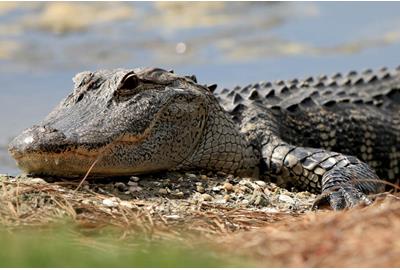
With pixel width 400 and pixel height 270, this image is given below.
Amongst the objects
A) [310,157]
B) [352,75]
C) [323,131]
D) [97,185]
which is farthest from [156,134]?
[352,75]

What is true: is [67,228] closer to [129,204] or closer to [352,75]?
[129,204]

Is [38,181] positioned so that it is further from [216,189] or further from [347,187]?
[347,187]

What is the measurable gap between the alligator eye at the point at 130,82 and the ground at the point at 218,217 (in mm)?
599

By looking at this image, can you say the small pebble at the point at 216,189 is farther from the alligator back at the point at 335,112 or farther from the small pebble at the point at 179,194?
the alligator back at the point at 335,112

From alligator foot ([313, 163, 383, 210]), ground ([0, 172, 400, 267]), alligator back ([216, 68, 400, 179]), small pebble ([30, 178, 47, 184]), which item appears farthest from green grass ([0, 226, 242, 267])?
alligator back ([216, 68, 400, 179])

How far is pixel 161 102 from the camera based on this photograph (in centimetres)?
519

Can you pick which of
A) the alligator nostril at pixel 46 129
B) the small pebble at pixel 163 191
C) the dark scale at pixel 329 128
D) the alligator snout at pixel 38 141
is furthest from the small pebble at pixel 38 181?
the dark scale at pixel 329 128

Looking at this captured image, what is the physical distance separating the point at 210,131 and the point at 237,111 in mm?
→ 794

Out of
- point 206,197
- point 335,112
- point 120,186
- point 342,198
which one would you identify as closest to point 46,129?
point 120,186

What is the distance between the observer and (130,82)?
5156mm

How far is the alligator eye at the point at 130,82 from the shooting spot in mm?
5117

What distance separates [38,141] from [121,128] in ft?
1.82

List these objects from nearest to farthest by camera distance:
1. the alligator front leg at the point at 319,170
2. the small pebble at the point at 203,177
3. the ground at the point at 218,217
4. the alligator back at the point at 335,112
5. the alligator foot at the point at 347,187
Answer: the ground at the point at 218,217 < the alligator foot at the point at 347,187 < the alligator front leg at the point at 319,170 < the small pebble at the point at 203,177 < the alligator back at the point at 335,112

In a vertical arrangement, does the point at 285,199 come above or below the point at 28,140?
below
